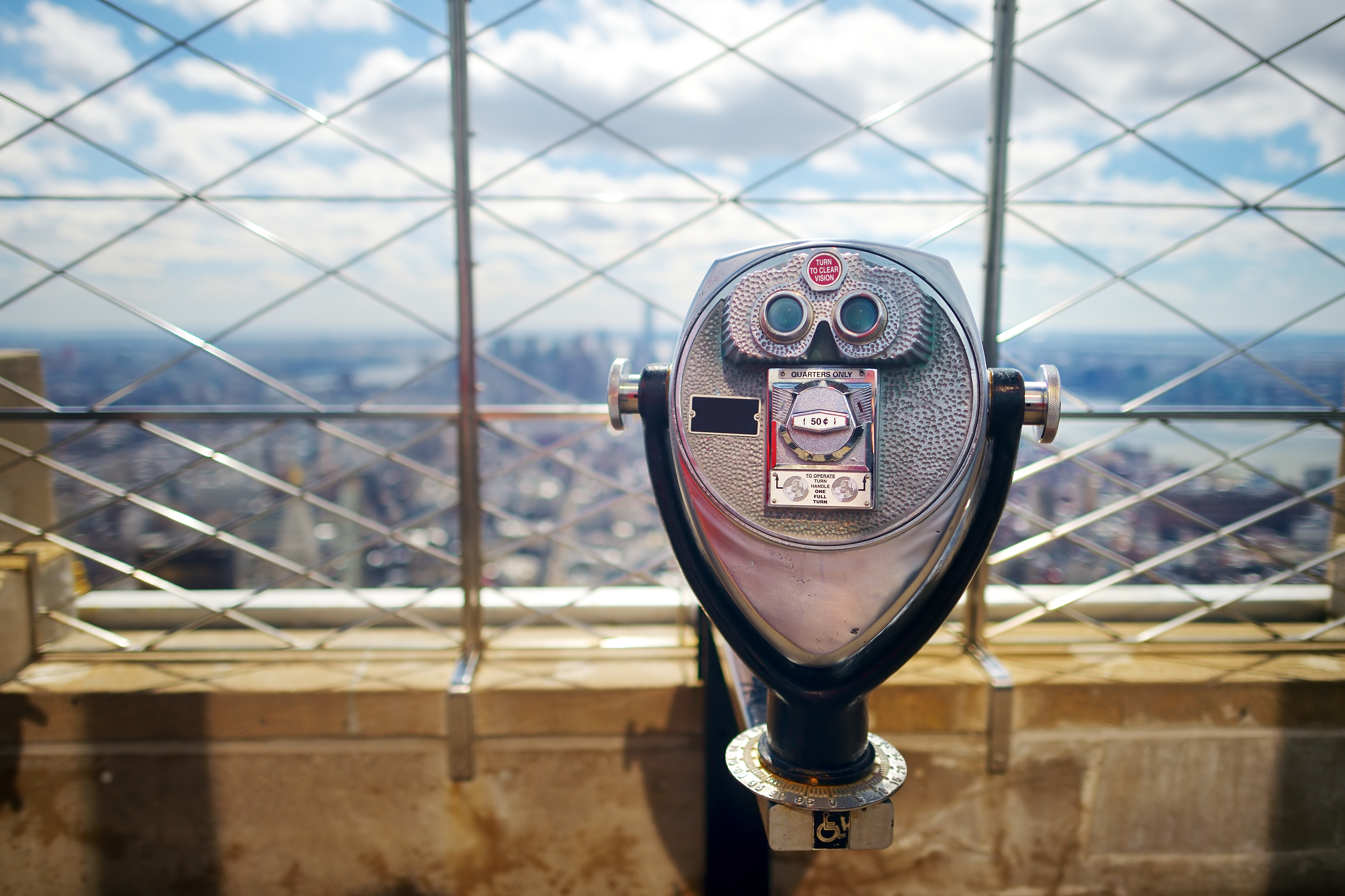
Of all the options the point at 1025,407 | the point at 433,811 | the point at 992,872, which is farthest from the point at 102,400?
the point at 992,872

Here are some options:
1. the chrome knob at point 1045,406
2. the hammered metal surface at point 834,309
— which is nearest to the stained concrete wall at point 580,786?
the chrome knob at point 1045,406

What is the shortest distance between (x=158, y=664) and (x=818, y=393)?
1675 mm

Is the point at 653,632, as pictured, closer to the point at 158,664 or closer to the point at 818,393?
the point at 158,664

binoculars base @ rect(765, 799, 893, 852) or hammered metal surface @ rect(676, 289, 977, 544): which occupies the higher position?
hammered metal surface @ rect(676, 289, 977, 544)

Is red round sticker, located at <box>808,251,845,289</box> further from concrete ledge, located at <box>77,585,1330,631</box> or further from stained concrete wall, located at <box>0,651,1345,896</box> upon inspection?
concrete ledge, located at <box>77,585,1330,631</box>

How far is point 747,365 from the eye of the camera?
80 cm

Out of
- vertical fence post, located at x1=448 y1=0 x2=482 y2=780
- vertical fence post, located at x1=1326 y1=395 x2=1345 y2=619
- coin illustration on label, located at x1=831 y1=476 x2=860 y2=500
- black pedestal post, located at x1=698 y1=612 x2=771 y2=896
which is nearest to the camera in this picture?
coin illustration on label, located at x1=831 y1=476 x2=860 y2=500

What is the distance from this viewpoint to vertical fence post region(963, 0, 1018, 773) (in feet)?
5.09

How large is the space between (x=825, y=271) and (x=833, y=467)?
0.68ft

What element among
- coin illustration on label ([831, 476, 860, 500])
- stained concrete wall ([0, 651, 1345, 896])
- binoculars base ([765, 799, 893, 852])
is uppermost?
coin illustration on label ([831, 476, 860, 500])

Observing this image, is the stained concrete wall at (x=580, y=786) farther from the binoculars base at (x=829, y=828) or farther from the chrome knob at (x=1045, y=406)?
the chrome knob at (x=1045, y=406)

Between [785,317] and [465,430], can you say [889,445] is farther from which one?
[465,430]

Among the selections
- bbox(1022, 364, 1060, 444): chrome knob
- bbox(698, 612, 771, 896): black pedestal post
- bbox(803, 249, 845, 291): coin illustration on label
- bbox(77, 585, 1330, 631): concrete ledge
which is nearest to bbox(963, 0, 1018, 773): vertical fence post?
bbox(77, 585, 1330, 631): concrete ledge

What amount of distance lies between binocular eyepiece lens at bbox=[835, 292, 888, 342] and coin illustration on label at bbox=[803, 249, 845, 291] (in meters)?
0.02
